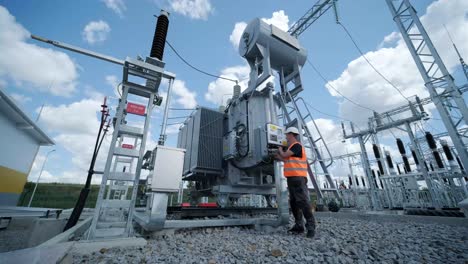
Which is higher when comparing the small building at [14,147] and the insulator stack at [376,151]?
the insulator stack at [376,151]

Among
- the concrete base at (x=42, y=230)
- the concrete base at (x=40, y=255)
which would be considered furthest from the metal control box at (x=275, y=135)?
the concrete base at (x=42, y=230)

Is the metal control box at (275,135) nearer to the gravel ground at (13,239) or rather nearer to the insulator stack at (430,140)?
the gravel ground at (13,239)

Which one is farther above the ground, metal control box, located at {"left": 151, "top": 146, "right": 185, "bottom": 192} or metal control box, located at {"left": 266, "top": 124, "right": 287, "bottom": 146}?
metal control box, located at {"left": 266, "top": 124, "right": 287, "bottom": 146}

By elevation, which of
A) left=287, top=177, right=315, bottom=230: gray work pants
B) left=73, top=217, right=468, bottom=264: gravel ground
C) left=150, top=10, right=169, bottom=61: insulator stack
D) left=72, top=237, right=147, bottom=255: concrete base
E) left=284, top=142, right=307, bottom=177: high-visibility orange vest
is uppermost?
left=150, top=10, right=169, bottom=61: insulator stack

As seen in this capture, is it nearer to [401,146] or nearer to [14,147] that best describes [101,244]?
[14,147]

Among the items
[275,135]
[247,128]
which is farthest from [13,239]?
[275,135]

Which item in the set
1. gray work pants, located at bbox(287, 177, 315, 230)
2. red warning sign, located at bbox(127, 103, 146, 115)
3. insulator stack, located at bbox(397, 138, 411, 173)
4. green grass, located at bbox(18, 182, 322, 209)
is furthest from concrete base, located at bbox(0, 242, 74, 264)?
insulator stack, located at bbox(397, 138, 411, 173)

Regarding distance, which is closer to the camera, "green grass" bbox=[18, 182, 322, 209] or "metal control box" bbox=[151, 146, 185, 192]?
"metal control box" bbox=[151, 146, 185, 192]

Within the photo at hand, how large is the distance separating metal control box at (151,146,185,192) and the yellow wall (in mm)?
7325

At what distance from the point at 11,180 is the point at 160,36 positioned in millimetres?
7922

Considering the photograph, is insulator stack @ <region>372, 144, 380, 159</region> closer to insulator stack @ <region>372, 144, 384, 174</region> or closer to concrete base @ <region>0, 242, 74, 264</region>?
insulator stack @ <region>372, 144, 384, 174</region>

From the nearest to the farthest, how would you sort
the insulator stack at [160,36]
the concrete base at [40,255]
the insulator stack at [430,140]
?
the concrete base at [40,255] < the insulator stack at [160,36] < the insulator stack at [430,140]

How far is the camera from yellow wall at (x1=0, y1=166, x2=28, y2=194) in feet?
20.4

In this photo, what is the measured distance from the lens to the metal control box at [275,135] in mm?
4586
